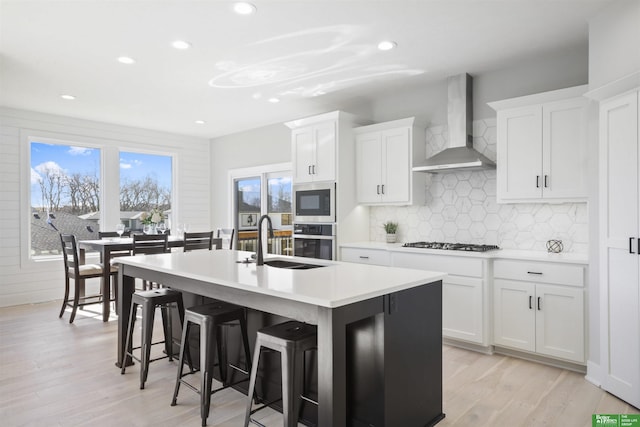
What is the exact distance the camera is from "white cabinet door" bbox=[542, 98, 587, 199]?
330 centimetres

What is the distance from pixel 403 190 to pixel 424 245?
0.65 m

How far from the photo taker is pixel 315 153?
4914mm

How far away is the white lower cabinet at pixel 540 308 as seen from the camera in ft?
10.4

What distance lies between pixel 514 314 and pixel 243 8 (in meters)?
3.24

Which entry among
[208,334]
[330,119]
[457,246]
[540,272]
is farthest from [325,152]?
[208,334]

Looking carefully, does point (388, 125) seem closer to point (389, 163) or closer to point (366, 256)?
point (389, 163)

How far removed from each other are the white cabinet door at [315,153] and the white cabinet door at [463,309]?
1813 millimetres

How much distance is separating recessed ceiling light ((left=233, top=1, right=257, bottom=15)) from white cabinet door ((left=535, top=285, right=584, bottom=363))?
3081mm

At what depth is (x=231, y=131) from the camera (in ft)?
22.9

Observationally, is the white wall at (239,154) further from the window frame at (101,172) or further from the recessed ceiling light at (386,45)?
the recessed ceiling light at (386,45)

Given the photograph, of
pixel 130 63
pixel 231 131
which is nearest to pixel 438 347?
pixel 130 63

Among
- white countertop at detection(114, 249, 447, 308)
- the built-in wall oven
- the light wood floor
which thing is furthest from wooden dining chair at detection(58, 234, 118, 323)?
the built-in wall oven

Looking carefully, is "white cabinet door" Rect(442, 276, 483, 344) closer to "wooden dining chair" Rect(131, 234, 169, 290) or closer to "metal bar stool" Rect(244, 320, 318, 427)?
"metal bar stool" Rect(244, 320, 318, 427)

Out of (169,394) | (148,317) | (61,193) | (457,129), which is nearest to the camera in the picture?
(169,394)
